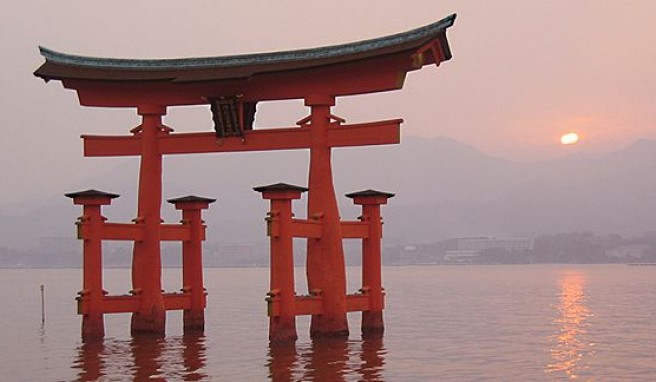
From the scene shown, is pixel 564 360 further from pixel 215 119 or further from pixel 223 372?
pixel 215 119

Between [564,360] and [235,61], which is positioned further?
[235,61]

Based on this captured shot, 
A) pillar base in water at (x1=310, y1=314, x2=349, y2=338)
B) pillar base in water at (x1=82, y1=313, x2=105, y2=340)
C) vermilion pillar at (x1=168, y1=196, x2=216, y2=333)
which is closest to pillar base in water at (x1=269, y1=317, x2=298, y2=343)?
pillar base in water at (x1=310, y1=314, x2=349, y2=338)

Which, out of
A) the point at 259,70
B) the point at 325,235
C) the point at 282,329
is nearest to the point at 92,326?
the point at 282,329

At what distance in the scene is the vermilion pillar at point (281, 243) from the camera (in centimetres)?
2078

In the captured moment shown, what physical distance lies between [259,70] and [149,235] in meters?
5.07

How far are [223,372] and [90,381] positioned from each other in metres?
2.80

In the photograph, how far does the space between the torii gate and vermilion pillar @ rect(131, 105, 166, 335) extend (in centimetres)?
3

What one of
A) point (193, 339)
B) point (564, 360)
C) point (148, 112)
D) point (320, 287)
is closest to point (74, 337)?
point (193, 339)

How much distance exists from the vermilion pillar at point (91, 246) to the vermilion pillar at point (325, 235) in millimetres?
4931

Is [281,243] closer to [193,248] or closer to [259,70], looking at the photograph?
[259,70]

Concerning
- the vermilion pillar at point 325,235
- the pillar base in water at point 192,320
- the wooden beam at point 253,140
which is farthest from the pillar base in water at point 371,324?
the wooden beam at point 253,140

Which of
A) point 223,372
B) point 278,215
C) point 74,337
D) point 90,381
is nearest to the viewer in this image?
point 90,381

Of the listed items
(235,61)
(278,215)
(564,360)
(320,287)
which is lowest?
(564,360)

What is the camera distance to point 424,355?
76.0ft
